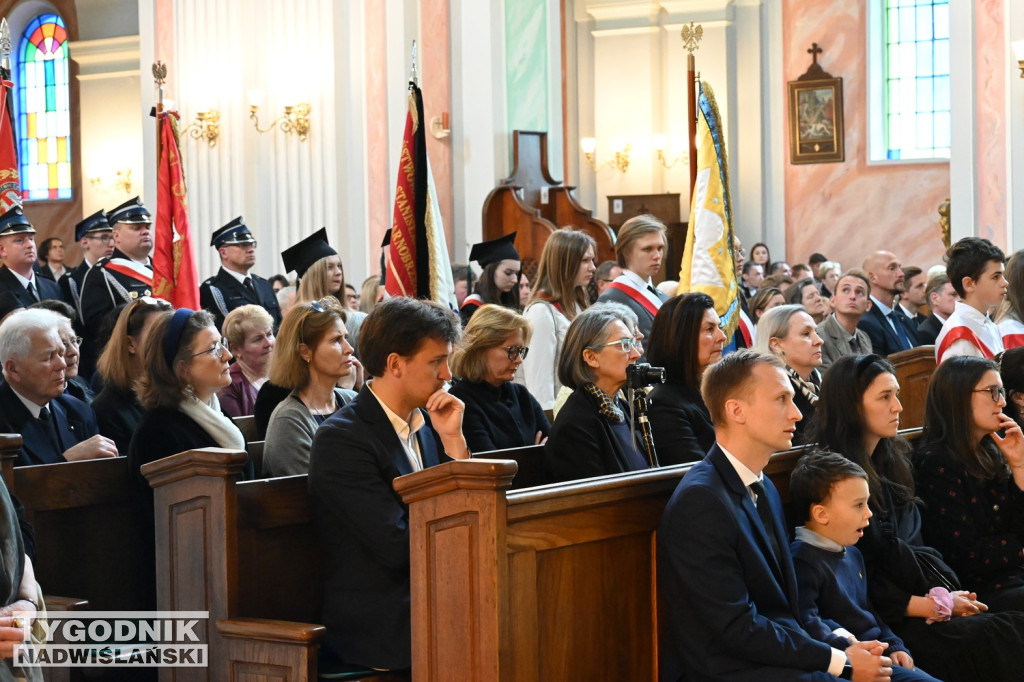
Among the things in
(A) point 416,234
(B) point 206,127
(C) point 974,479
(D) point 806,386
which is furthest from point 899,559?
(B) point 206,127

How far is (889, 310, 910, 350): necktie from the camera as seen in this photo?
7508 mm

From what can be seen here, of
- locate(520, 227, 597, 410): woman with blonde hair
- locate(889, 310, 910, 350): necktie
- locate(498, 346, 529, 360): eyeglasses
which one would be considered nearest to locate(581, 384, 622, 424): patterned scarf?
locate(498, 346, 529, 360): eyeglasses

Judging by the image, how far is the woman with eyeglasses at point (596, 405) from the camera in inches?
165

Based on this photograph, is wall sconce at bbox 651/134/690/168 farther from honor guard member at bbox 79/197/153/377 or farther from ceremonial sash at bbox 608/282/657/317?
ceremonial sash at bbox 608/282/657/317

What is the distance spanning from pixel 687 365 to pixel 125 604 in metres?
2.02

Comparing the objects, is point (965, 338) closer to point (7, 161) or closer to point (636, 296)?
point (636, 296)

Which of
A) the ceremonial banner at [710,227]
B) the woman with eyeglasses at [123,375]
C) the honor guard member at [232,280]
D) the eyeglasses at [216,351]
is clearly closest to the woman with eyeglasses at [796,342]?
the ceremonial banner at [710,227]

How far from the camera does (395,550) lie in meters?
3.35

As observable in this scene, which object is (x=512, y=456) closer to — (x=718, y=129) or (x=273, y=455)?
(x=273, y=455)

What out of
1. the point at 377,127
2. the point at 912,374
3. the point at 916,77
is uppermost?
the point at 916,77

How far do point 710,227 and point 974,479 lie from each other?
7.33ft

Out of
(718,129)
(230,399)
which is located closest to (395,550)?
(230,399)

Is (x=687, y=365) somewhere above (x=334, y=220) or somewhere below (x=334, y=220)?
below

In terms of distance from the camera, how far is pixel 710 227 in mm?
6281
